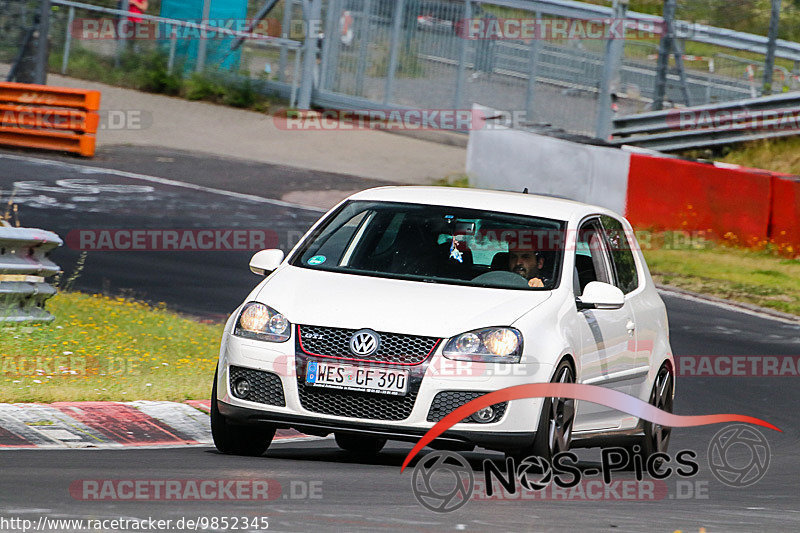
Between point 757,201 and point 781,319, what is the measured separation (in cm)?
334

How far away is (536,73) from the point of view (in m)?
28.5

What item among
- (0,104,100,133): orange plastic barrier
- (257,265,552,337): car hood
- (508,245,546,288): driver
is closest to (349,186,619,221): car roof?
(508,245,546,288): driver

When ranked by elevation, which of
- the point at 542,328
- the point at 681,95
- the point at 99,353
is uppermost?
the point at 681,95

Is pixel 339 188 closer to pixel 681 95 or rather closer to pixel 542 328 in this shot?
pixel 681 95

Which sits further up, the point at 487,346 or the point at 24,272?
the point at 487,346

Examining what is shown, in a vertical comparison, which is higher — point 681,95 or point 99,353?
point 681,95

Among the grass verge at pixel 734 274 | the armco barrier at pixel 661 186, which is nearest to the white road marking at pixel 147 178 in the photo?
the armco barrier at pixel 661 186

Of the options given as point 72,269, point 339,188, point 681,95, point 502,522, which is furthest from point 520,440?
point 681,95

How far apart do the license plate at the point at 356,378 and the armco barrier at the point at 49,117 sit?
17.7 metres

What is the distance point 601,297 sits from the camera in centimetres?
808

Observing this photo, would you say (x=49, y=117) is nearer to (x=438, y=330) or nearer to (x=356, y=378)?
(x=356, y=378)

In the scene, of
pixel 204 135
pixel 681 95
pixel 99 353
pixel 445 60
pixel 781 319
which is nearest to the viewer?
pixel 99 353

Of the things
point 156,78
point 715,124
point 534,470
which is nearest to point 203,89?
point 156,78

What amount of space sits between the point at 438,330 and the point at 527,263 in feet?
3.79
